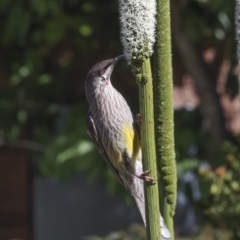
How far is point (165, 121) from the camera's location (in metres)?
1.29

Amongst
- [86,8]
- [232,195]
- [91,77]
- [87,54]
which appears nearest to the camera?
[91,77]

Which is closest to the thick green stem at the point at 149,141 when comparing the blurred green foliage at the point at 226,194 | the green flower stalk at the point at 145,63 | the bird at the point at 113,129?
the green flower stalk at the point at 145,63

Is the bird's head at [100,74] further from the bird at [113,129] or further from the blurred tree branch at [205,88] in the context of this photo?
the blurred tree branch at [205,88]

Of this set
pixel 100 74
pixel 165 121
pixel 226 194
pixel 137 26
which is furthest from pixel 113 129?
pixel 137 26

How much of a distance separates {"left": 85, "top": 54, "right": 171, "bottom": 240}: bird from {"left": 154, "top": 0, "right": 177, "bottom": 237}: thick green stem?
97 cm

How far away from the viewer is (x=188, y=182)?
14.4 feet

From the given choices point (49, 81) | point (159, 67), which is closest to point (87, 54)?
point (49, 81)

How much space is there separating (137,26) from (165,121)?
0.26m

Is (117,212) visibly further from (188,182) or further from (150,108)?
(150,108)

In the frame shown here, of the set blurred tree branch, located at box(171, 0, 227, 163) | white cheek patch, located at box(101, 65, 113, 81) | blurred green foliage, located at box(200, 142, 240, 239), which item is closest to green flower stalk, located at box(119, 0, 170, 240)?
white cheek patch, located at box(101, 65, 113, 81)


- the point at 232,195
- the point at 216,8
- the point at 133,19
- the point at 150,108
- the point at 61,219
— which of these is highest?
the point at 216,8

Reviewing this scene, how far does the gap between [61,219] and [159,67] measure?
15.7 feet

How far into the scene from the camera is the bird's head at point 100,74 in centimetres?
242

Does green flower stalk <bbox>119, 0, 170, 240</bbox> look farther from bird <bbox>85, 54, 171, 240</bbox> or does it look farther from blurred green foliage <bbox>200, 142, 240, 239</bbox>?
blurred green foliage <bbox>200, 142, 240, 239</bbox>
